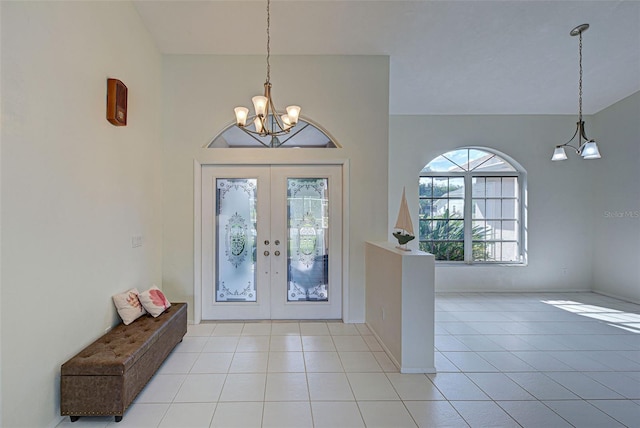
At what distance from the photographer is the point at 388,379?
268 cm

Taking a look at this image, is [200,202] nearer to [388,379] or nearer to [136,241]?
[136,241]

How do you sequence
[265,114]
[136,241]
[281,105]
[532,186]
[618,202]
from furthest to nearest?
[532,186]
[618,202]
[281,105]
[136,241]
[265,114]

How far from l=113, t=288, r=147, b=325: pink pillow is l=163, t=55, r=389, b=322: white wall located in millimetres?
1042

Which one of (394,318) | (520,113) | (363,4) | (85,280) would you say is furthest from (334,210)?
(520,113)

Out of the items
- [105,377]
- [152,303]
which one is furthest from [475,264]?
[105,377]

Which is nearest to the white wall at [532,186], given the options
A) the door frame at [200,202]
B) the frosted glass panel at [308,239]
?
the door frame at [200,202]

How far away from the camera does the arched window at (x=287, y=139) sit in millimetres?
4105

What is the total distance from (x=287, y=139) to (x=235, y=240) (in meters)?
1.55

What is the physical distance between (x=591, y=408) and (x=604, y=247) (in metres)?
4.61

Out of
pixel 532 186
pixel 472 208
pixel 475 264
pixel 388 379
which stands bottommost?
pixel 388 379

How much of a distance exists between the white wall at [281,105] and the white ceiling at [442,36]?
21cm

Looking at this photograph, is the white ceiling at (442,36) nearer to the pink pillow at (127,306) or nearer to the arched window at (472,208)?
the arched window at (472,208)

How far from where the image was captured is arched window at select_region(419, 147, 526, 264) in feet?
19.2

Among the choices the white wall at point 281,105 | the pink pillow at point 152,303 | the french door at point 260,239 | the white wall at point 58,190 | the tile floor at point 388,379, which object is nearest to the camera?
the white wall at point 58,190
